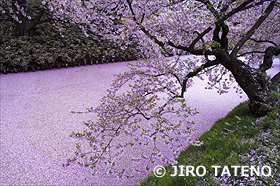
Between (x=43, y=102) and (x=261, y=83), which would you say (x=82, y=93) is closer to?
(x=43, y=102)

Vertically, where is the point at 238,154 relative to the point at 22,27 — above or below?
below

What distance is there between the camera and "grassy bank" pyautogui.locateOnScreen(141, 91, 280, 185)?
1.64 m

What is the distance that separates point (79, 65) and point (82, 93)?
3.24m

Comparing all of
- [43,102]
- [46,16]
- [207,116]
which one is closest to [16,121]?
[43,102]

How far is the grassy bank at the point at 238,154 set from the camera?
1638 mm

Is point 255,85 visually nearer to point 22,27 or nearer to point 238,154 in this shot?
point 238,154

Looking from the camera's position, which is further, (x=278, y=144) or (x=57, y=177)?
(x=57, y=177)

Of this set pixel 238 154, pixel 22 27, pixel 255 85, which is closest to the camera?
pixel 238 154

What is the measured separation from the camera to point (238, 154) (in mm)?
1933

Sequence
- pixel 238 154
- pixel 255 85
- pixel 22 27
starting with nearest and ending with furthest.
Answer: pixel 238 154 → pixel 255 85 → pixel 22 27

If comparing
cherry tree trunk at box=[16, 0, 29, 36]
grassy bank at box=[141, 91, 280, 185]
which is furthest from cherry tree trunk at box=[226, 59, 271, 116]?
cherry tree trunk at box=[16, 0, 29, 36]

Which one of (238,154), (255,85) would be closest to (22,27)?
(255,85)

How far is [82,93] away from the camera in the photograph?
471 centimetres

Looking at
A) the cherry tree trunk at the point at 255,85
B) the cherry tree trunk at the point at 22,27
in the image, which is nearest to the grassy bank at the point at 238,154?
the cherry tree trunk at the point at 255,85
